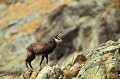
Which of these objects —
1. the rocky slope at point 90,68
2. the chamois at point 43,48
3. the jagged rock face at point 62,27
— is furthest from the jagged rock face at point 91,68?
the jagged rock face at point 62,27

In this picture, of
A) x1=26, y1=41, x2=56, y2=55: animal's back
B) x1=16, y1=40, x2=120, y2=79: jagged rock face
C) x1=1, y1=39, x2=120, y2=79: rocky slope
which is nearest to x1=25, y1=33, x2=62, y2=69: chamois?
x1=26, y1=41, x2=56, y2=55: animal's back

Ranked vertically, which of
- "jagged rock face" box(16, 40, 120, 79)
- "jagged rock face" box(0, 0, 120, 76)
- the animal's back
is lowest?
"jagged rock face" box(16, 40, 120, 79)

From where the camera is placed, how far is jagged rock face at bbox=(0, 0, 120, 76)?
79438 mm

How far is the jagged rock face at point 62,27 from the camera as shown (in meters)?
79.4

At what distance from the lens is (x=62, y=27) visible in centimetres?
9150

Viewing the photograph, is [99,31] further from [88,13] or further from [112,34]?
[88,13]

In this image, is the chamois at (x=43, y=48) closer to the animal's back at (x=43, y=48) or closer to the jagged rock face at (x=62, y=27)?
the animal's back at (x=43, y=48)

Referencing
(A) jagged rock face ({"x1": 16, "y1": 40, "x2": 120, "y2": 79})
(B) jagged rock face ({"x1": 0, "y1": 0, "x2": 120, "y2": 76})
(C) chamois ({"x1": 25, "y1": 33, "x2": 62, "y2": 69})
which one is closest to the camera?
(A) jagged rock face ({"x1": 16, "y1": 40, "x2": 120, "y2": 79})

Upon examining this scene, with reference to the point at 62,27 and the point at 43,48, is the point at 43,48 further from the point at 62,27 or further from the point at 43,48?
the point at 62,27

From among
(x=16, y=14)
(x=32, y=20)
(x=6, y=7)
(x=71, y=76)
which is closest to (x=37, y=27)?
(x=32, y=20)

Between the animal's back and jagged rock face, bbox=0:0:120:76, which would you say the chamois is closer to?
the animal's back

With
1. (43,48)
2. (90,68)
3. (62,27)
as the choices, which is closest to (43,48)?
(43,48)

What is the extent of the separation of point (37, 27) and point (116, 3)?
23811 mm

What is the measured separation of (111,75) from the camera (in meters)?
28.6
